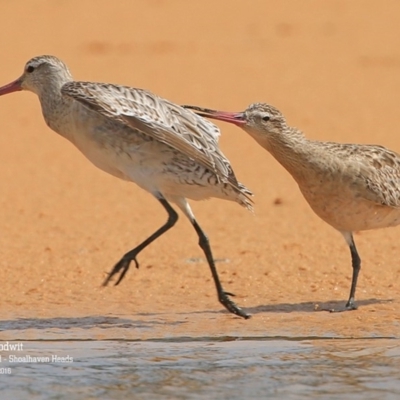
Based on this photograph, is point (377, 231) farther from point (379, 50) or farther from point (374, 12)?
point (374, 12)

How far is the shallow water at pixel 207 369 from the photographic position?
7.63m

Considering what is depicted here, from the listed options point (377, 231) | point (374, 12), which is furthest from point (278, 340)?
point (374, 12)

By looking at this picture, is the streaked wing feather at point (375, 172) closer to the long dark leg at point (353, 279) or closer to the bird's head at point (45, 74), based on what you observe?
the long dark leg at point (353, 279)

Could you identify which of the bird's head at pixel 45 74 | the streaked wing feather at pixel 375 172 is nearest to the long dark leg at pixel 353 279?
the streaked wing feather at pixel 375 172

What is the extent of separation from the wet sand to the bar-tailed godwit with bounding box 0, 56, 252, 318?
538mm

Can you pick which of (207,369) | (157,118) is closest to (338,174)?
(157,118)

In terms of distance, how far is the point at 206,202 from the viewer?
1255 centimetres

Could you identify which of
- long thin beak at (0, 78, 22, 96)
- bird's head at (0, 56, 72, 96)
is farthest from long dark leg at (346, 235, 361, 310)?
long thin beak at (0, 78, 22, 96)

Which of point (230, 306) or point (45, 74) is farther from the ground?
point (45, 74)

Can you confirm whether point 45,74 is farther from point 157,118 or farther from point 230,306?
point 230,306

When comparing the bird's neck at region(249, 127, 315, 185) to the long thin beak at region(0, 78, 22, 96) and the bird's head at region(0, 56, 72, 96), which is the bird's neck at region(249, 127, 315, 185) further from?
the long thin beak at region(0, 78, 22, 96)

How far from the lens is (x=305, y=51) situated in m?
19.7

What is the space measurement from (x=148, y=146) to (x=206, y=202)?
11.6ft

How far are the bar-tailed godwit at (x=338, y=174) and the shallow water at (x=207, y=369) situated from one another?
0.97 meters
